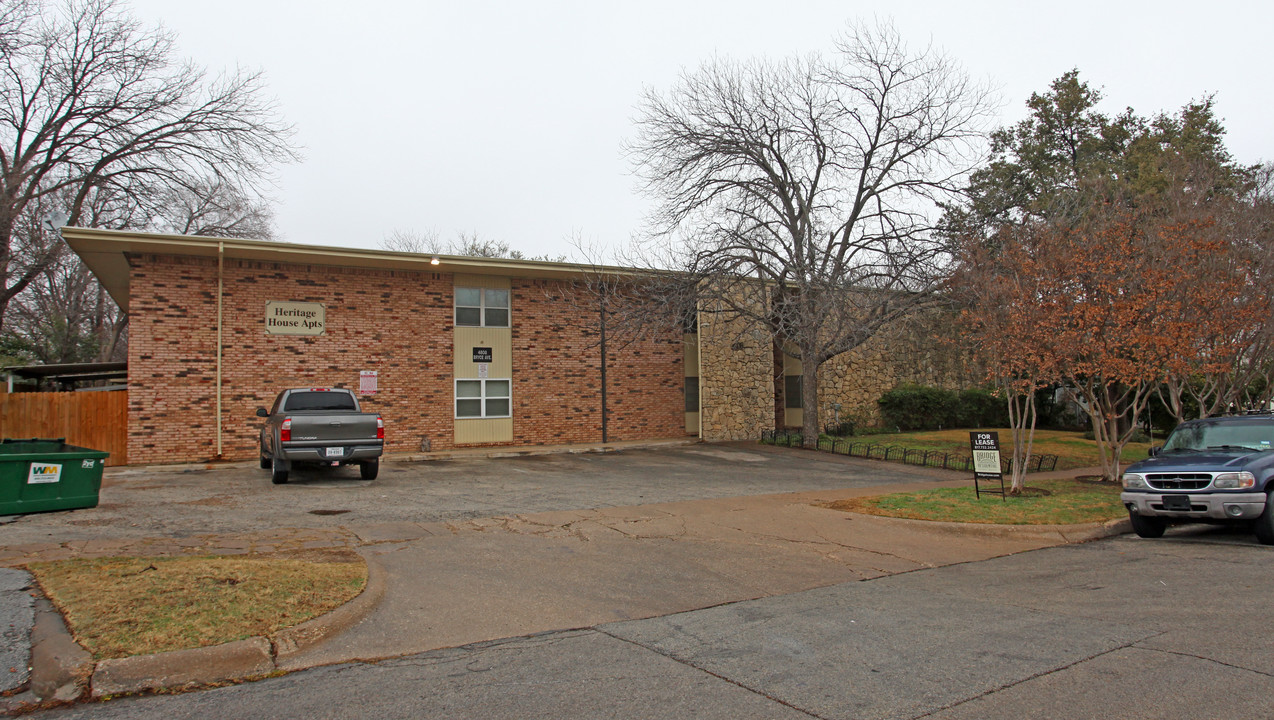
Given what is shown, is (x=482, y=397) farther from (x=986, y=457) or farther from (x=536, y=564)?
(x=536, y=564)

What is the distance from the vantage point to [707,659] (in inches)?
216

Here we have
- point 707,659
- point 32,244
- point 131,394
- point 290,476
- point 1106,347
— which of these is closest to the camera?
point 707,659

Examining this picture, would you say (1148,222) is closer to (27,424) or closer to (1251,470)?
(1251,470)

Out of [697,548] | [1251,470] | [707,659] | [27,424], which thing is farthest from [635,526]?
[27,424]

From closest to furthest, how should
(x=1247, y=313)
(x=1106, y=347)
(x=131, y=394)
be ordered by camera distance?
(x=1106, y=347)
(x=1247, y=313)
(x=131, y=394)

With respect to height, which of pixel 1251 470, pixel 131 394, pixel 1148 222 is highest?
pixel 1148 222

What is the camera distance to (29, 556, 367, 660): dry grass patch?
5.36 metres

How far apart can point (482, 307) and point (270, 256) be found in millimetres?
5683

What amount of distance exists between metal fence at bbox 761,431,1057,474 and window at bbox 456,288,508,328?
9.00 meters

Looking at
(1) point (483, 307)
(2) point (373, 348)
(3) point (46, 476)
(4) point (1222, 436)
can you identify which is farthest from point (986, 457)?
(2) point (373, 348)

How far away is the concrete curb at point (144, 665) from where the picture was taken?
4.72 meters

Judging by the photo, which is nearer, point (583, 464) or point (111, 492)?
point (111, 492)

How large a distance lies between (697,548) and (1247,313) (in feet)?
38.3

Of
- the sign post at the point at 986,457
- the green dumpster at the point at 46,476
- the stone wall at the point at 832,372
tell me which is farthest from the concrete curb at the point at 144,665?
the stone wall at the point at 832,372
